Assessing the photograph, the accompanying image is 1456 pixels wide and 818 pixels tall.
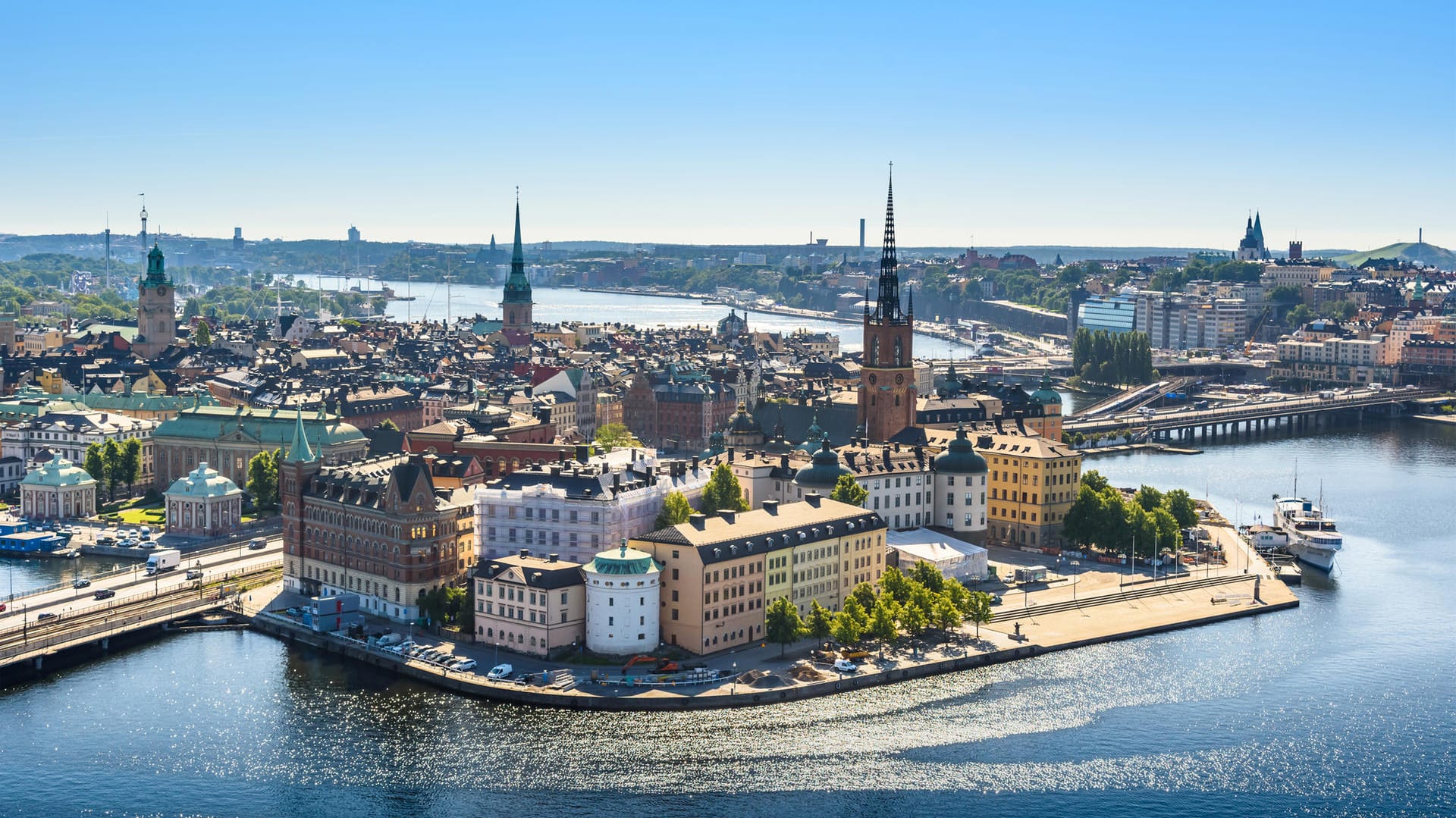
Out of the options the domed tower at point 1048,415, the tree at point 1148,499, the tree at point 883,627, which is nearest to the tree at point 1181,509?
the tree at point 1148,499

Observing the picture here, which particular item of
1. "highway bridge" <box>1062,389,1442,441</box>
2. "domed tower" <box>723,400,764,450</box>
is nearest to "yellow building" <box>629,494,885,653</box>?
"domed tower" <box>723,400,764,450</box>

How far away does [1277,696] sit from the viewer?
67.0 m

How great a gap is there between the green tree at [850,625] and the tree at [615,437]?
4642 centimetres

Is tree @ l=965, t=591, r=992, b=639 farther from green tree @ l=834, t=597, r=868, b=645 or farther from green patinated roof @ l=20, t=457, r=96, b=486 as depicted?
green patinated roof @ l=20, t=457, r=96, b=486

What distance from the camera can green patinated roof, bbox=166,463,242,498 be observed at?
314 feet

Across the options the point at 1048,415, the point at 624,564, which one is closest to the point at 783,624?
the point at 624,564

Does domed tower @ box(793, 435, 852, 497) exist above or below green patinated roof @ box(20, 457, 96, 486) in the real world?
above

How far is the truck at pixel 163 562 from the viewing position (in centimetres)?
8562

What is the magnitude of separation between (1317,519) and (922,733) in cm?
4417

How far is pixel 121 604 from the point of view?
77.9 m

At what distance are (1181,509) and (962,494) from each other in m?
13.3

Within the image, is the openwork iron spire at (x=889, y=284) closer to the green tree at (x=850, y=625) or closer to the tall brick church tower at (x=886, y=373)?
the tall brick church tower at (x=886, y=373)

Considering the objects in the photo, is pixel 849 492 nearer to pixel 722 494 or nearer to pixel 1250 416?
pixel 722 494

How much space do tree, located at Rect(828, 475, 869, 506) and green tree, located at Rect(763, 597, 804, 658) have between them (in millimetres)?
13841
